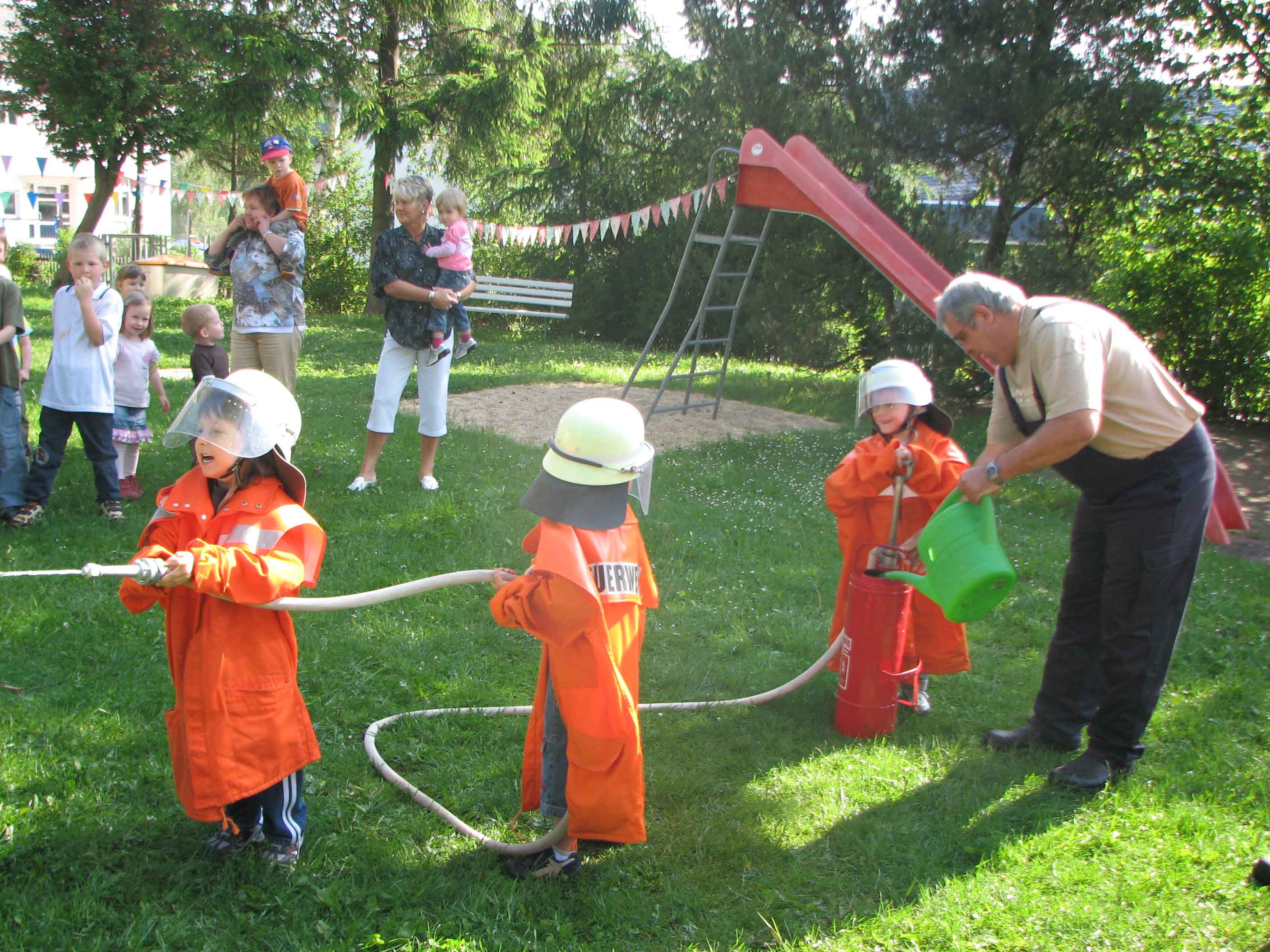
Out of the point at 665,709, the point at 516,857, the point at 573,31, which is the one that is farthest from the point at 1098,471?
the point at 573,31

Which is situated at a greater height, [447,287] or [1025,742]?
[447,287]

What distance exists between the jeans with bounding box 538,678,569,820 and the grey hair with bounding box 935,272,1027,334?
184 cm

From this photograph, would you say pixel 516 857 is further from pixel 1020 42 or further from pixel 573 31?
pixel 573 31

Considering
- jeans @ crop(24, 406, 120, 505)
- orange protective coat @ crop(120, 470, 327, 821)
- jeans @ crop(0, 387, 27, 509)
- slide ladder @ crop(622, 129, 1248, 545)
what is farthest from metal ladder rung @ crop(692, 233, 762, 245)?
orange protective coat @ crop(120, 470, 327, 821)

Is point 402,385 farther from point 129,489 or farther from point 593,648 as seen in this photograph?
point 593,648

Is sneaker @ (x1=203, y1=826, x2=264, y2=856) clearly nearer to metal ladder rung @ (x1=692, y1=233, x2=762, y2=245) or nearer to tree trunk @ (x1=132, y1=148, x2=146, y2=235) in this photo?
metal ladder rung @ (x1=692, y1=233, x2=762, y2=245)

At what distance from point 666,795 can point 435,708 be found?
1.07 meters

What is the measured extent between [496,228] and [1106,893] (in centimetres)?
1288

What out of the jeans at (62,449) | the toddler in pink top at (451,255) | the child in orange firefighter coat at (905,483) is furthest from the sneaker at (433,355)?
the child in orange firefighter coat at (905,483)

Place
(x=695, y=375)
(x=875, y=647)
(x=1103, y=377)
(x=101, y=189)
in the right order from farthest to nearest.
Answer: (x=101, y=189) → (x=695, y=375) → (x=875, y=647) → (x=1103, y=377)

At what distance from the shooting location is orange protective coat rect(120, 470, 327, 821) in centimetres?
256

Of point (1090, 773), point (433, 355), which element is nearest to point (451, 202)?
point (433, 355)

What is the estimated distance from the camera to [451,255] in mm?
6363

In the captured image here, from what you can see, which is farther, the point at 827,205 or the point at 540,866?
the point at 827,205
